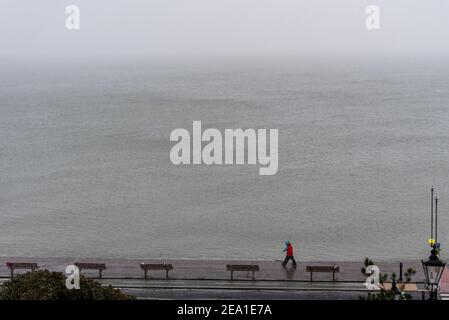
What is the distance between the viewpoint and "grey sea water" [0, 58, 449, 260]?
35.4m

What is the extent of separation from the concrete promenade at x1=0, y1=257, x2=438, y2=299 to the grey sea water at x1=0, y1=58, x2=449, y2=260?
28.3 feet

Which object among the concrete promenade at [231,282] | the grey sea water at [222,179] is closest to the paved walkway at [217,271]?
the concrete promenade at [231,282]

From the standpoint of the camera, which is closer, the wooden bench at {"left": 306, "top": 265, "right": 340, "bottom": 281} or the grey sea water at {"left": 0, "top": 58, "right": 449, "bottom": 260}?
the wooden bench at {"left": 306, "top": 265, "right": 340, "bottom": 281}

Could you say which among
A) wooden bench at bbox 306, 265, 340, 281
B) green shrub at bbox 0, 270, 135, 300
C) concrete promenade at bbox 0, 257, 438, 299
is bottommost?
concrete promenade at bbox 0, 257, 438, 299

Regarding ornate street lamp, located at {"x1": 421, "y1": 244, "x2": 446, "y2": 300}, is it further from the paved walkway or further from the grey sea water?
the grey sea water

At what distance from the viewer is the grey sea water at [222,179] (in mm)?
35438

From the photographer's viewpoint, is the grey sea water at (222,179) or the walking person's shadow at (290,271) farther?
the grey sea water at (222,179)

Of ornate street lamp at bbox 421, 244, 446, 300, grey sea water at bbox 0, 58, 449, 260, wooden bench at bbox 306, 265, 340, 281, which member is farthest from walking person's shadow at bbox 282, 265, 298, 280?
ornate street lamp at bbox 421, 244, 446, 300

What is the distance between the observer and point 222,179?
5184 centimetres

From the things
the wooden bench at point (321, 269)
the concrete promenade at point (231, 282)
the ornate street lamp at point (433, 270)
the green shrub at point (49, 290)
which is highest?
the ornate street lamp at point (433, 270)

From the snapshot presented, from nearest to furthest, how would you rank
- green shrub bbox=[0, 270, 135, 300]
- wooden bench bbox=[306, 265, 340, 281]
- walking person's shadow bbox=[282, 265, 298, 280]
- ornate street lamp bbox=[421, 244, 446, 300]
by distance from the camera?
1. ornate street lamp bbox=[421, 244, 446, 300]
2. green shrub bbox=[0, 270, 135, 300]
3. wooden bench bbox=[306, 265, 340, 281]
4. walking person's shadow bbox=[282, 265, 298, 280]

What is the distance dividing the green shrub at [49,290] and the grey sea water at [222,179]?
61.0 feet

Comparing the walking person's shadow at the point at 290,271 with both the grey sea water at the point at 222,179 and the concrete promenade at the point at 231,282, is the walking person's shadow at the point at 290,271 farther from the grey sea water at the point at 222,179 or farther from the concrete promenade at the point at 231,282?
the grey sea water at the point at 222,179

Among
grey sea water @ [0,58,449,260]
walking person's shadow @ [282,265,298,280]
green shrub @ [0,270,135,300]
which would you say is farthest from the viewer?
grey sea water @ [0,58,449,260]
